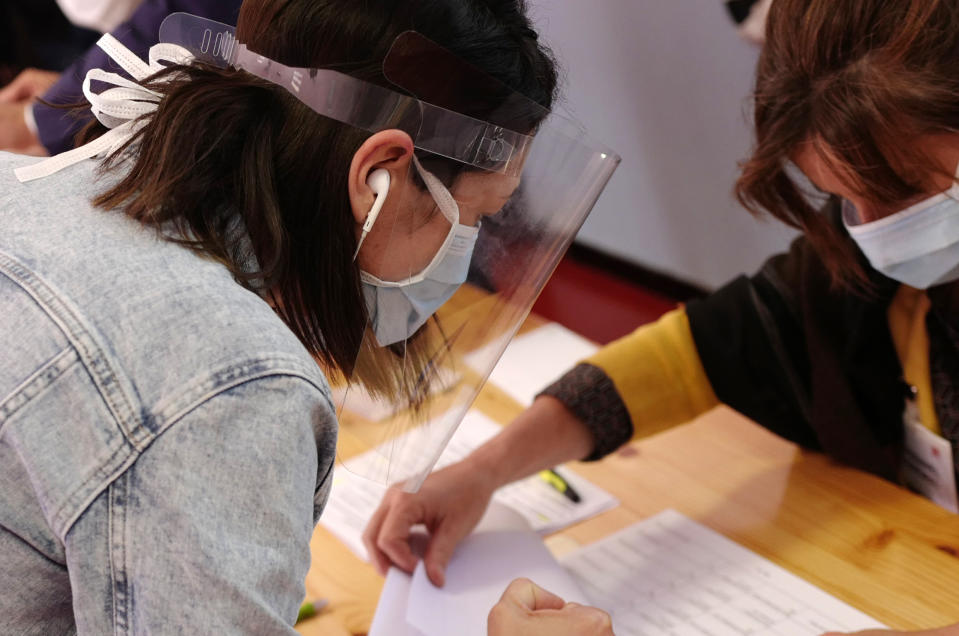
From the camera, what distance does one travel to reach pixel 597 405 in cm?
105

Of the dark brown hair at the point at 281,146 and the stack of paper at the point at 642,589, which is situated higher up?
the dark brown hair at the point at 281,146

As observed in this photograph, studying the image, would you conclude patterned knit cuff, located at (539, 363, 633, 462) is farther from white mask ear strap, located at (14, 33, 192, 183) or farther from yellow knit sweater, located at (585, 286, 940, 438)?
white mask ear strap, located at (14, 33, 192, 183)

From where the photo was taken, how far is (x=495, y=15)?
2.11ft

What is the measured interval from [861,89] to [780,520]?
443 millimetres

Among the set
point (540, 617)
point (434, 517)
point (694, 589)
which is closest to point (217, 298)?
point (540, 617)

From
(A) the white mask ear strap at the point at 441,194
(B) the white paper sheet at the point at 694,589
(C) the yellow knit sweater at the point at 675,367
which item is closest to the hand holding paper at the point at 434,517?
(B) the white paper sheet at the point at 694,589

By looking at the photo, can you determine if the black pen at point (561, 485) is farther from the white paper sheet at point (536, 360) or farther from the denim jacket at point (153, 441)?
the denim jacket at point (153, 441)

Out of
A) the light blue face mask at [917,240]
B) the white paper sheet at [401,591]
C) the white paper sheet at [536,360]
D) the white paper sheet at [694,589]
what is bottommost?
the white paper sheet at [401,591]

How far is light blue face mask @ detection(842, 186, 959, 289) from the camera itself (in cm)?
84

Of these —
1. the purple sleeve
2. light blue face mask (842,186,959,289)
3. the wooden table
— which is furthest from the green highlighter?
light blue face mask (842,186,959,289)

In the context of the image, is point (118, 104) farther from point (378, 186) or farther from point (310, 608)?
point (310, 608)

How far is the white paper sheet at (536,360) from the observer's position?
1229 millimetres

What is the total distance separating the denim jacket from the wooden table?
0.35 metres

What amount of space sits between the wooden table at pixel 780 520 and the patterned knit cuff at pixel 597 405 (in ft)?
0.15
